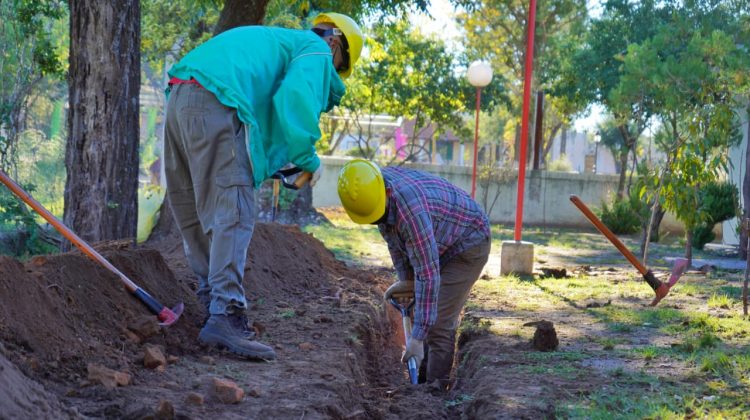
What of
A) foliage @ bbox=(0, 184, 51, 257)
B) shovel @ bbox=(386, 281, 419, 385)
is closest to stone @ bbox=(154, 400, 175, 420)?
shovel @ bbox=(386, 281, 419, 385)

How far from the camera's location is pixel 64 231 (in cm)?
528

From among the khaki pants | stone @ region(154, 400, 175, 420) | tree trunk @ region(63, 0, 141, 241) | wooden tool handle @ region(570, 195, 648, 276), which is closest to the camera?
stone @ region(154, 400, 175, 420)

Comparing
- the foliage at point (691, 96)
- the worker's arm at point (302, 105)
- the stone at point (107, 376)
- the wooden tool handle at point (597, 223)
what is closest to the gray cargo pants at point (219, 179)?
the worker's arm at point (302, 105)

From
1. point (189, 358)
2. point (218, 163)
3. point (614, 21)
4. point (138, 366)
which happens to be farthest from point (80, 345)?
point (614, 21)

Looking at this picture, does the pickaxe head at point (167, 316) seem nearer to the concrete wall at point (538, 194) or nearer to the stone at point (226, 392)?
the stone at point (226, 392)

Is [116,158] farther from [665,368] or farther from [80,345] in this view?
[665,368]

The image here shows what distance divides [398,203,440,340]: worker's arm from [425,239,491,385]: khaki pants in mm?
605

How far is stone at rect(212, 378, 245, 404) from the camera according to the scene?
13.3ft

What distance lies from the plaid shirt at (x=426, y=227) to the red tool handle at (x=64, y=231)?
60.3 inches

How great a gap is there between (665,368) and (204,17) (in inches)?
497

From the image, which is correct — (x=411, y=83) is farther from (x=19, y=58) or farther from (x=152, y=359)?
(x=152, y=359)

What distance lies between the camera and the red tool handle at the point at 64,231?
203 inches

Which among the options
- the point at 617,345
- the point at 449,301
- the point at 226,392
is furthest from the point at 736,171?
the point at 226,392

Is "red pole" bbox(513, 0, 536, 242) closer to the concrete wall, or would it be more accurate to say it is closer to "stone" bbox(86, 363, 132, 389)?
"stone" bbox(86, 363, 132, 389)
